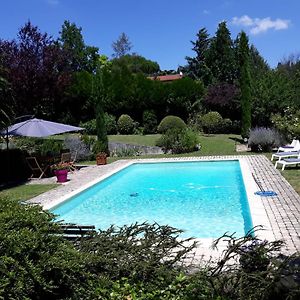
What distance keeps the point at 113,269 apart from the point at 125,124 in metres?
26.4

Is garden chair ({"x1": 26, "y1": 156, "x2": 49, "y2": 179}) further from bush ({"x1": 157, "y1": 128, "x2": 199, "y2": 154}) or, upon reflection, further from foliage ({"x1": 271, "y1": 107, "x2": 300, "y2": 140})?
foliage ({"x1": 271, "y1": 107, "x2": 300, "y2": 140})


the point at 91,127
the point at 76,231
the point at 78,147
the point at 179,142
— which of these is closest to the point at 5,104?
the point at 78,147

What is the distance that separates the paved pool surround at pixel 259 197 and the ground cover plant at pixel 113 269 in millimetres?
1216

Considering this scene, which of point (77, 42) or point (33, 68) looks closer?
point (33, 68)

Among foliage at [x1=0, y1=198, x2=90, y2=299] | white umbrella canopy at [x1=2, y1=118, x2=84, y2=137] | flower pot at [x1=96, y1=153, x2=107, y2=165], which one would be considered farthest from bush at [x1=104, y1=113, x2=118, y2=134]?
foliage at [x1=0, y1=198, x2=90, y2=299]

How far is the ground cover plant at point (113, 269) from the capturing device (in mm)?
3441

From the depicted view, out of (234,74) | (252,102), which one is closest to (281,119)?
(252,102)

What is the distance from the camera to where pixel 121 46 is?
7175 centimetres

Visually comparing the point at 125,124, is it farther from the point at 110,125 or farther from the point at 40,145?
the point at 40,145

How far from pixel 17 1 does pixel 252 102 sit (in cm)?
1541

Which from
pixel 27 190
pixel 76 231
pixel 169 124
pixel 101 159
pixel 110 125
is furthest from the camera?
pixel 110 125

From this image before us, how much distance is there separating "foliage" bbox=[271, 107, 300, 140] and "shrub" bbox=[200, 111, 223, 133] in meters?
8.24

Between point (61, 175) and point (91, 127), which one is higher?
point (91, 127)

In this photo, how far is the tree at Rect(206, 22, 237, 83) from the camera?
144 ft
